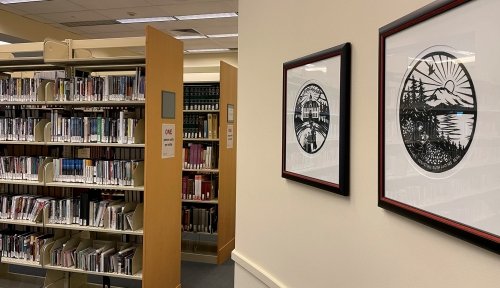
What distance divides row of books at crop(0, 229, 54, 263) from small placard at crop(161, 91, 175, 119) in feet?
5.62

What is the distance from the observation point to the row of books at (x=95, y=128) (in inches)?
139

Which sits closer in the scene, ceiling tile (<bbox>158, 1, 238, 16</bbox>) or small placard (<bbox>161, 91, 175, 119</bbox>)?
small placard (<bbox>161, 91, 175, 119</bbox>)

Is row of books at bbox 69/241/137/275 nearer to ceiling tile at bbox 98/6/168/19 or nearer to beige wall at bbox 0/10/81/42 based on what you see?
ceiling tile at bbox 98/6/168/19

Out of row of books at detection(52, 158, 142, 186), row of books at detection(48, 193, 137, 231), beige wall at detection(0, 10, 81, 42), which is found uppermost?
beige wall at detection(0, 10, 81, 42)

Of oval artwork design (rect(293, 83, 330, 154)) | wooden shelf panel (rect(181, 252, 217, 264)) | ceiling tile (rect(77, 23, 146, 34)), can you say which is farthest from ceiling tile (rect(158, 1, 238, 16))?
oval artwork design (rect(293, 83, 330, 154))

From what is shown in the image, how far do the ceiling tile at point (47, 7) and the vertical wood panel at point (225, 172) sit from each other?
9.12 feet

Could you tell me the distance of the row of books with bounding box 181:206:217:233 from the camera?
16.2ft

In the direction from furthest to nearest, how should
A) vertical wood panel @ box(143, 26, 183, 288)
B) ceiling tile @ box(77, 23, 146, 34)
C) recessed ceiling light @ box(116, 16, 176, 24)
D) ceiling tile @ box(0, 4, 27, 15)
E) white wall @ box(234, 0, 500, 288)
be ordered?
ceiling tile @ box(77, 23, 146, 34) < recessed ceiling light @ box(116, 16, 176, 24) < ceiling tile @ box(0, 4, 27, 15) < vertical wood panel @ box(143, 26, 183, 288) < white wall @ box(234, 0, 500, 288)

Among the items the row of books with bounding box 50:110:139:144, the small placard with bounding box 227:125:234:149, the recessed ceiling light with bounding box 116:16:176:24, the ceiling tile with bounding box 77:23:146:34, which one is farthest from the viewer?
the ceiling tile with bounding box 77:23:146:34

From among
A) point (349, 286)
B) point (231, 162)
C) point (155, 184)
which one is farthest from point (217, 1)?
point (349, 286)

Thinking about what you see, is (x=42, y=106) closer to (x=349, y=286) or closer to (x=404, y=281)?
(x=349, y=286)

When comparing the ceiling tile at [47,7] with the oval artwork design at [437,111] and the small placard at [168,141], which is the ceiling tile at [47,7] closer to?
the small placard at [168,141]

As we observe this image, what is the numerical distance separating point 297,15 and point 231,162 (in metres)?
3.22

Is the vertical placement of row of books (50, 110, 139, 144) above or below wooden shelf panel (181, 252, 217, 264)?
above
